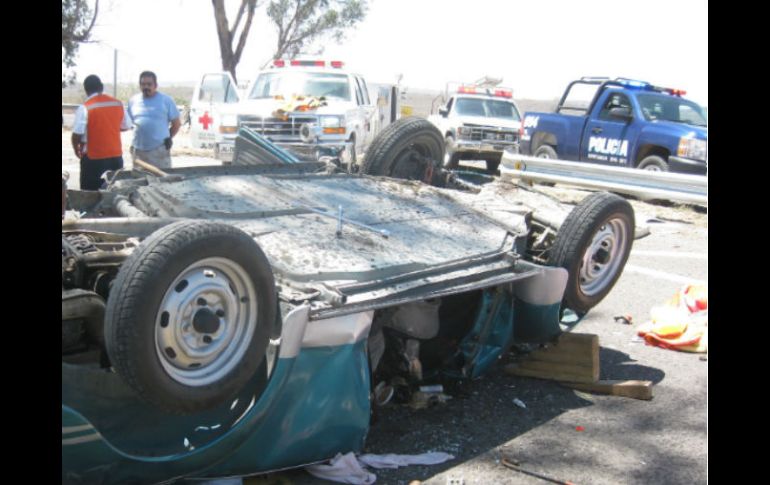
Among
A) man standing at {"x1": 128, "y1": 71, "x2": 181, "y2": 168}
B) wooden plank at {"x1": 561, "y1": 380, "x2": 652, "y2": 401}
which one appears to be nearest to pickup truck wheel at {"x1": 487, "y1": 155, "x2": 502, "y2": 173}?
man standing at {"x1": 128, "y1": 71, "x2": 181, "y2": 168}

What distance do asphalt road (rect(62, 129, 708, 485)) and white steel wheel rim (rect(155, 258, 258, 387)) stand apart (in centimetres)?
65

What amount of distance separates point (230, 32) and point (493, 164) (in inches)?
433

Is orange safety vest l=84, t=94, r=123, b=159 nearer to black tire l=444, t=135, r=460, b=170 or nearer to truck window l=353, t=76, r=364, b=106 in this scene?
truck window l=353, t=76, r=364, b=106

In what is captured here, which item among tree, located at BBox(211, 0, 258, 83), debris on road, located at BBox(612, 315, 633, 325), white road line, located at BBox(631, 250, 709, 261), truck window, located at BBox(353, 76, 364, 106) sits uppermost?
tree, located at BBox(211, 0, 258, 83)

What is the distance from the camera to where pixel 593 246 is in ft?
15.6

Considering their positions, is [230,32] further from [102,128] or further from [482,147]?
Answer: [102,128]

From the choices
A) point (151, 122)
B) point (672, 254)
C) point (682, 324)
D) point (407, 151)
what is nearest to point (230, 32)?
point (151, 122)

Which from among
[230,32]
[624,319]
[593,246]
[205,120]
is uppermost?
[230,32]

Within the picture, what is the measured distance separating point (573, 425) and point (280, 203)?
1.95m

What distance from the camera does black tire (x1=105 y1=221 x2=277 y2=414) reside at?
8.79 feet
